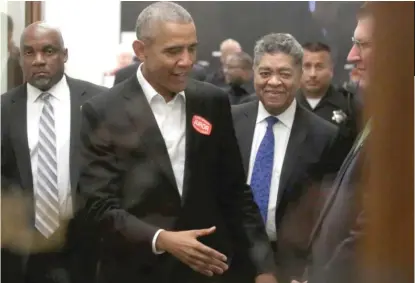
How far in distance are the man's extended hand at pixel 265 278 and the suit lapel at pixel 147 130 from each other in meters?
0.19

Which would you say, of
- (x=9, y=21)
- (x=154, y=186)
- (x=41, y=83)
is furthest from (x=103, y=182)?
(x=9, y=21)

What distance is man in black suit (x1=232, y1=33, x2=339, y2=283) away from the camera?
1179mm

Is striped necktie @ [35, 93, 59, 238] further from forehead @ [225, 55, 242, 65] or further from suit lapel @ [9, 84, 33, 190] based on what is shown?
forehead @ [225, 55, 242, 65]

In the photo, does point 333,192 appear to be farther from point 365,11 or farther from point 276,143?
point 365,11

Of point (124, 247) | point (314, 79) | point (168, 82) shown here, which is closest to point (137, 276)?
point (124, 247)

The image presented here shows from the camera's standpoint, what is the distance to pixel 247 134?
3.95 feet

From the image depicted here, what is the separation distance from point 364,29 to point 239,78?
0.67ft

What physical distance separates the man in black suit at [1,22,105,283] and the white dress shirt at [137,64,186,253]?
0.29 feet

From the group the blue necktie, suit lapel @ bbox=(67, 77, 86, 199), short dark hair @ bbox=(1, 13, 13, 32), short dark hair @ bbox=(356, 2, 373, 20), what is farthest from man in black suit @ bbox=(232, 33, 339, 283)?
short dark hair @ bbox=(1, 13, 13, 32)

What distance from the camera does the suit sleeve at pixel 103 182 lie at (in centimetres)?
116

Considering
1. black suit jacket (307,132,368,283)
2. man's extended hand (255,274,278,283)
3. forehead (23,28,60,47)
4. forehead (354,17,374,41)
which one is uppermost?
forehead (354,17,374,41)

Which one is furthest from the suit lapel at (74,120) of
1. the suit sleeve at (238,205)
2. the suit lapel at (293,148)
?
the suit lapel at (293,148)

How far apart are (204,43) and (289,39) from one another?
0.42 feet

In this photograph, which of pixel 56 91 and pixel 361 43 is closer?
pixel 361 43
